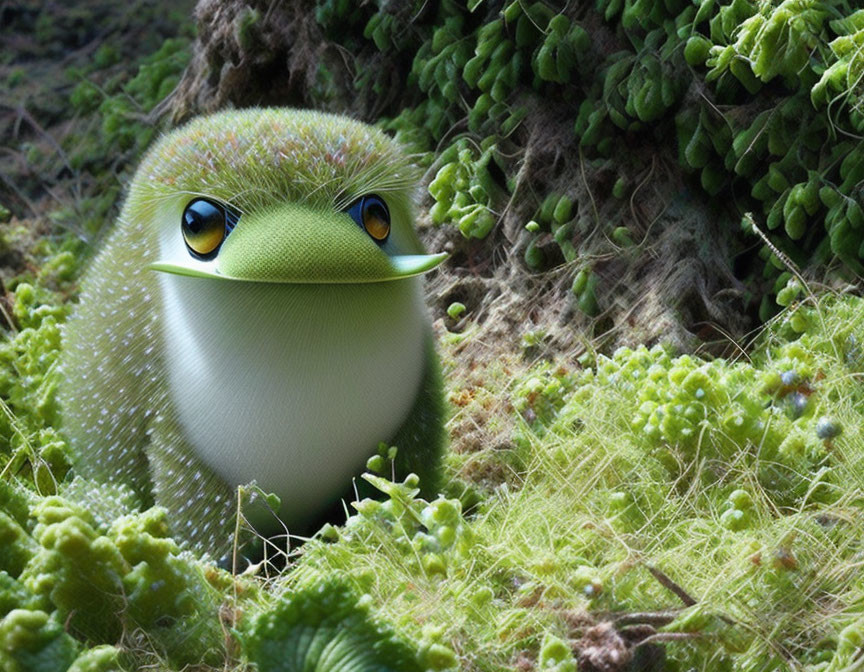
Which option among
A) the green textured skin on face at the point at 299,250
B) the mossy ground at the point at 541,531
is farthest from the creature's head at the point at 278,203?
the mossy ground at the point at 541,531

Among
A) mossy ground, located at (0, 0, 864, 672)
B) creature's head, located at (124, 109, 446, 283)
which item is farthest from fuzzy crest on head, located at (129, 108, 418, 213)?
mossy ground, located at (0, 0, 864, 672)

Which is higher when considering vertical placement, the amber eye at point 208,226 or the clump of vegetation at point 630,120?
the amber eye at point 208,226

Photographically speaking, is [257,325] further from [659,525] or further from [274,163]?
[659,525]

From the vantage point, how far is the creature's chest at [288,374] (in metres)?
1.75

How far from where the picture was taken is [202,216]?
5.87 ft

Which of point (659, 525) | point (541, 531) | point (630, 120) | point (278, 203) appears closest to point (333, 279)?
point (278, 203)

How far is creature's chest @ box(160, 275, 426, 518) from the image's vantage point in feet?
5.73

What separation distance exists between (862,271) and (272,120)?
147cm

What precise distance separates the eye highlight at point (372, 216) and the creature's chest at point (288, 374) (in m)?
0.10

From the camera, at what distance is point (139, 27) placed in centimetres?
525

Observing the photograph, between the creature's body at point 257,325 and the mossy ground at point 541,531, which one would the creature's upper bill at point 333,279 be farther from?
the mossy ground at point 541,531

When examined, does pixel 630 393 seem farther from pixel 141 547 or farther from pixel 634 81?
pixel 141 547

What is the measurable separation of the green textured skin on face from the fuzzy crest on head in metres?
0.04

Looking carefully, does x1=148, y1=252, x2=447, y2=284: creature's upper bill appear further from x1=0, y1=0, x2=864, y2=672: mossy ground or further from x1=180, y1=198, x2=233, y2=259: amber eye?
x1=0, y1=0, x2=864, y2=672: mossy ground
